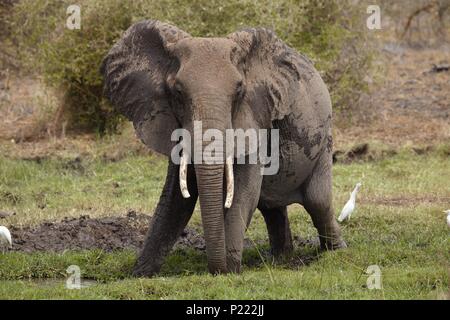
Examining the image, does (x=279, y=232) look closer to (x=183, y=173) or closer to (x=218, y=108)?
(x=183, y=173)

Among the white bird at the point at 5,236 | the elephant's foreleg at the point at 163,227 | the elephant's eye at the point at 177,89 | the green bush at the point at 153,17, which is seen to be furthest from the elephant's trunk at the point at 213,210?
the green bush at the point at 153,17

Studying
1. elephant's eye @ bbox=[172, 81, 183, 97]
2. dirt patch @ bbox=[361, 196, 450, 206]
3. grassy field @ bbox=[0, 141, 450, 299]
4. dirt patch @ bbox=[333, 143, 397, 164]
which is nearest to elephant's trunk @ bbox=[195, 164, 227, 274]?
grassy field @ bbox=[0, 141, 450, 299]

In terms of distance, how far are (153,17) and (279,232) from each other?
608 centimetres

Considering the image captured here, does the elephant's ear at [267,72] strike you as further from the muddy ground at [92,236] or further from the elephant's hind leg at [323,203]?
the muddy ground at [92,236]

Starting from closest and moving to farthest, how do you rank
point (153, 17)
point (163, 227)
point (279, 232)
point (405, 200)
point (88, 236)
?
point (163, 227)
point (279, 232)
point (88, 236)
point (405, 200)
point (153, 17)

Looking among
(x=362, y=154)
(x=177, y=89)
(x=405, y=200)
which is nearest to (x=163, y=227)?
(x=177, y=89)

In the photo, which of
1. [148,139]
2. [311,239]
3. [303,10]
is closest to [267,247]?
[311,239]

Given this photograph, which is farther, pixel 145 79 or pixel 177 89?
pixel 145 79

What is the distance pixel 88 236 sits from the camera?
994 centimetres

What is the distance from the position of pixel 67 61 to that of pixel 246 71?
25.9ft

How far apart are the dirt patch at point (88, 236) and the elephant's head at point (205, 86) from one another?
66.3 inches

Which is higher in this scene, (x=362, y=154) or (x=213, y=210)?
(x=213, y=210)

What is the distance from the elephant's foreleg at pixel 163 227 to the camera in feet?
28.1

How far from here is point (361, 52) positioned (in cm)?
1741
